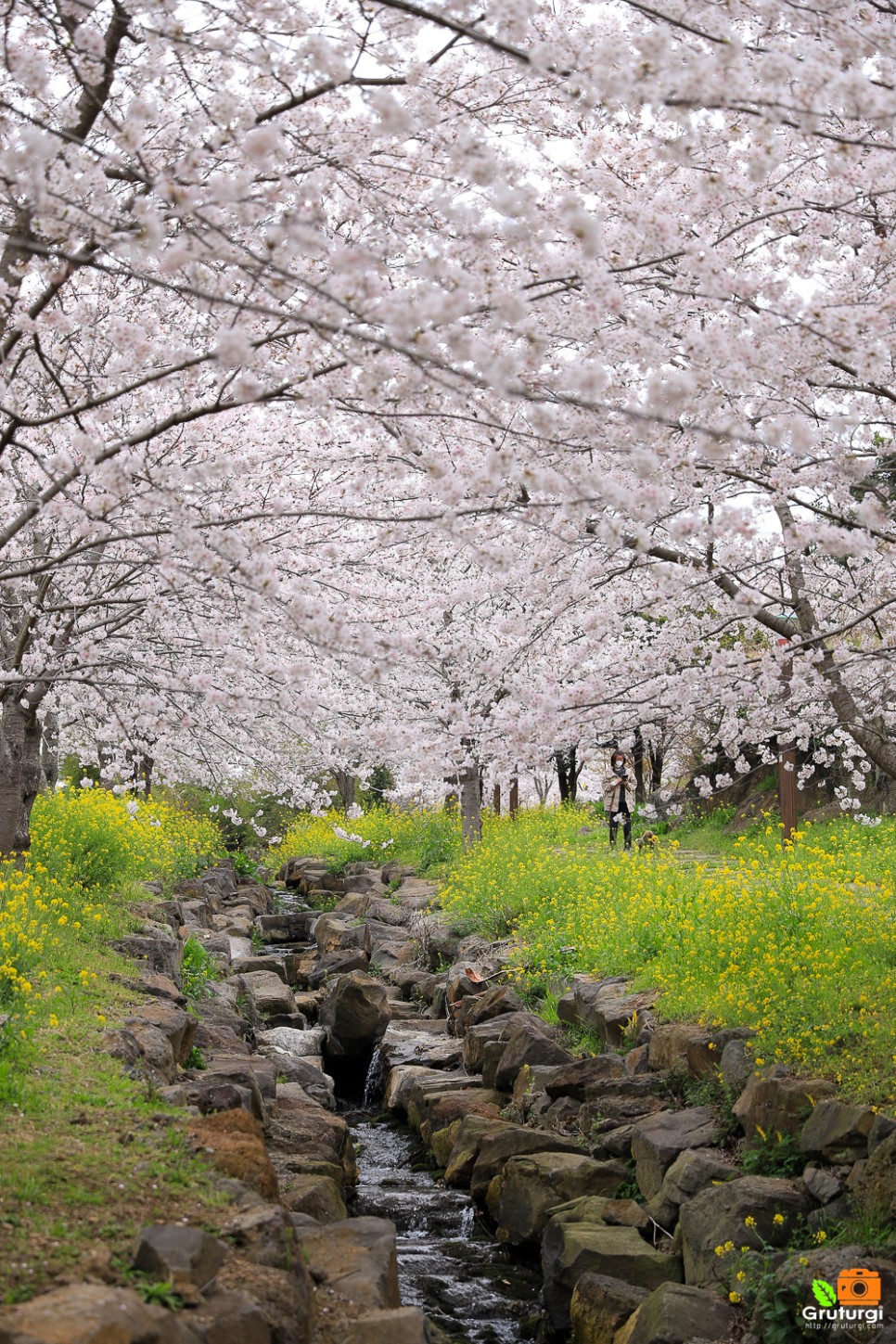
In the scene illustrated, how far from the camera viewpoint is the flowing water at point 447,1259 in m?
7.20

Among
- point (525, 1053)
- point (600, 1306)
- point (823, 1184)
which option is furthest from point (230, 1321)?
point (525, 1053)

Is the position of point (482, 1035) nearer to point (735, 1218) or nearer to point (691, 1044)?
point (691, 1044)

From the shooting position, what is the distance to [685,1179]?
728 cm

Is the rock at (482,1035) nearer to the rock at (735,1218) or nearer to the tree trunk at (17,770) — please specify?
the rock at (735,1218)

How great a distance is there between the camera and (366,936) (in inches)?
685

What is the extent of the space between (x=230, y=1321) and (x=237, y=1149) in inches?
67.5

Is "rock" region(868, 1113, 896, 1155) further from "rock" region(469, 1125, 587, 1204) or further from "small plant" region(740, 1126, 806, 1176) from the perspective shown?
"rock" region(469, 1125, 587, 1204)

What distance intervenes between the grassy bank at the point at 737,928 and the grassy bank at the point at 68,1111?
4.17 metres

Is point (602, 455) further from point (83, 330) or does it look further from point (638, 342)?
point (83, 330)

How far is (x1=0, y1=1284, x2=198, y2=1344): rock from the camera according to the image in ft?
12.2

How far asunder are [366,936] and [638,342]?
44.4 feet

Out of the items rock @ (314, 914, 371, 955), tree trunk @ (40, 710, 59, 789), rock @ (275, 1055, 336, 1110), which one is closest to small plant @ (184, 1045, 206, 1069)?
rock @ (275, 1055, 336, 1110)

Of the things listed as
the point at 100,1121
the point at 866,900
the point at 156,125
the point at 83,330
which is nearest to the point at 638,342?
the point at 156,125

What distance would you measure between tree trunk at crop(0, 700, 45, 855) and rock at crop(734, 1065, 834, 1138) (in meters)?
7.42
